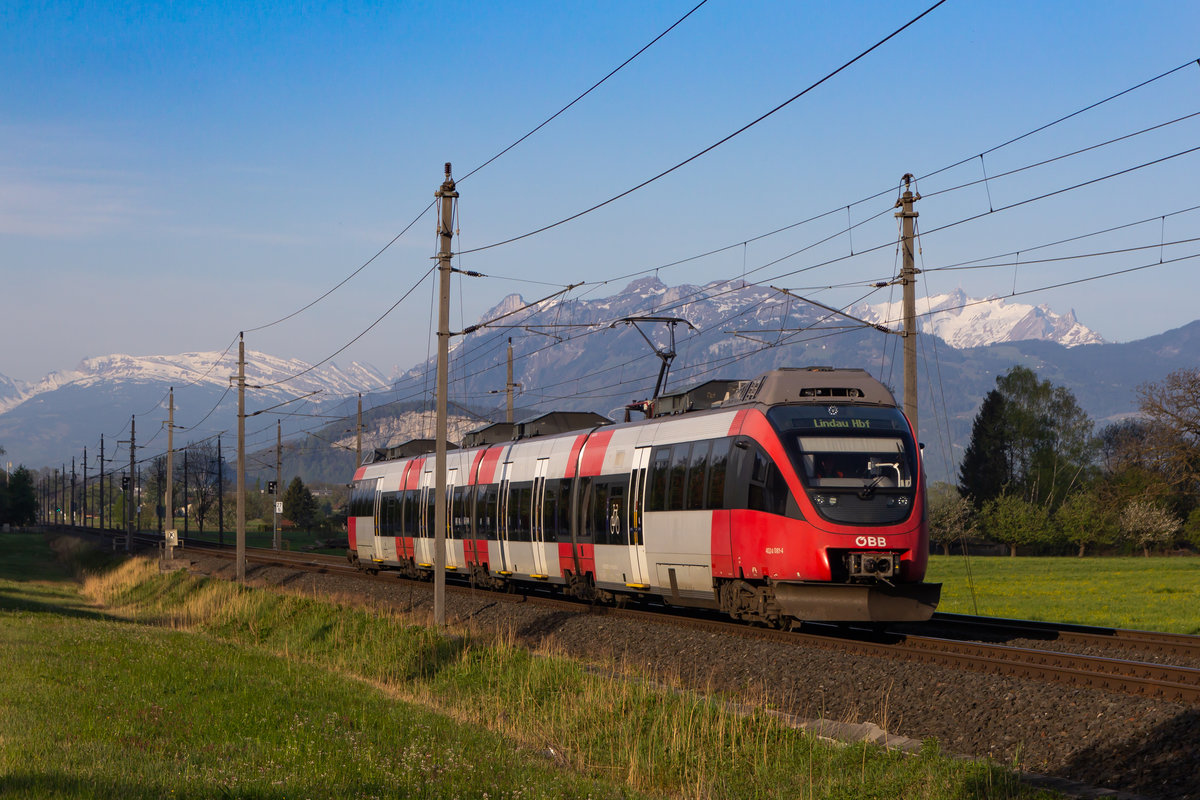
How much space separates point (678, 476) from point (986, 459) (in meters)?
104

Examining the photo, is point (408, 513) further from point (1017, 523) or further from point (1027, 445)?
point (1027, 445)

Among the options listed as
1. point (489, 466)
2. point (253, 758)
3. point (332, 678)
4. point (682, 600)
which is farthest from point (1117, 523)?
point (253, 758)

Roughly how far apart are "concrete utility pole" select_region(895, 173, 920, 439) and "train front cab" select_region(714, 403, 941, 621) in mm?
4585

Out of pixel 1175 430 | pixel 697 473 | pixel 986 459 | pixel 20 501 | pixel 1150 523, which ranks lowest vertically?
pixel 1150 523

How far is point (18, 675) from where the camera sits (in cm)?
1817

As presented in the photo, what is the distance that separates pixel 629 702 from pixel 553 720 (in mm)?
1010

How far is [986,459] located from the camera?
396 feet

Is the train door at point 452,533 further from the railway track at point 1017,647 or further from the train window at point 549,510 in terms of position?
the railway track at point 1017,647

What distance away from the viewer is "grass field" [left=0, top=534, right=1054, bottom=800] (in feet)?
35.4

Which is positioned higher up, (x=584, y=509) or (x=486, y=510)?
(x=584, y=509)

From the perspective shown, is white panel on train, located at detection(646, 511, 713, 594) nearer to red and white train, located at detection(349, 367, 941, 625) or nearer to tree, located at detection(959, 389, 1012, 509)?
red and white train, located at detection(349, 367, 941, 625)

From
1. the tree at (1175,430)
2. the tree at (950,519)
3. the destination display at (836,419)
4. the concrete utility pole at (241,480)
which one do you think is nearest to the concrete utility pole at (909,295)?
the destination display at (836,419)

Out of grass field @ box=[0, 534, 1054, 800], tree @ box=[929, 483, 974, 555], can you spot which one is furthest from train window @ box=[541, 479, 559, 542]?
tree @ box=[929, 483, 974, 555]

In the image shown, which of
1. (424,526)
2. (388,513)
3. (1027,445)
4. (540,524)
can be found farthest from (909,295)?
(1027,445)
